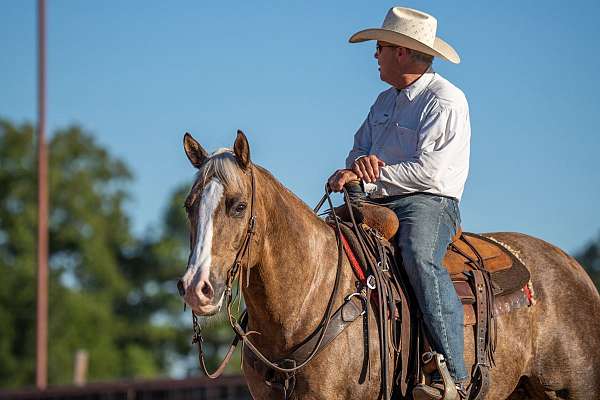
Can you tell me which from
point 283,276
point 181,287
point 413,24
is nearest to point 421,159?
point 413,24

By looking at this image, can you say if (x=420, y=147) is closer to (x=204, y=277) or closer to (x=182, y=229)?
(x=204, y=277)

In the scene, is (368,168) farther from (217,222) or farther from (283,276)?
(217,222)

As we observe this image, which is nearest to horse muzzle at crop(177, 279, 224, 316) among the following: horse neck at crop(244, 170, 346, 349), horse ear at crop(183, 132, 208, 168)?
horse neck at crop(244, 170, 346, 349)

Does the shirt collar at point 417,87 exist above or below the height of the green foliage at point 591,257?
above

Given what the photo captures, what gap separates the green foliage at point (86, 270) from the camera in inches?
2010

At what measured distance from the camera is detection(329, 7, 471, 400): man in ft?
22.0

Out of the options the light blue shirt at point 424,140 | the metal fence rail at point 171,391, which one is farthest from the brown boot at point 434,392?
the metal fence rail at point 171,391

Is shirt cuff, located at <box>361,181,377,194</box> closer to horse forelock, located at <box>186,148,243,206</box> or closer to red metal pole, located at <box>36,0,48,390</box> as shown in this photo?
horse forelock, located at <box>186,148,243,206</box>

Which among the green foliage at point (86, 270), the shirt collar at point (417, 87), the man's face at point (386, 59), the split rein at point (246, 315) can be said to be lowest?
the green foliage at point (86, 270)

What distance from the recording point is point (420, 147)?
7094 mm

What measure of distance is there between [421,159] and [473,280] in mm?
1005

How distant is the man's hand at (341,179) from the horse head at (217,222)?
0.91 m

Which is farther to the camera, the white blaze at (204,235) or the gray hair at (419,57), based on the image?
the gray hair at (419,57)

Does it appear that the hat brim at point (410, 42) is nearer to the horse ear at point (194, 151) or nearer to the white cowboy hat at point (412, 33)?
the white cowboy hat at point (412, 33)
